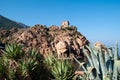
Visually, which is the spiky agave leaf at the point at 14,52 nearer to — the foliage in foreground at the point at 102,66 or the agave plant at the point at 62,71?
the agave plant at the point at 62,71

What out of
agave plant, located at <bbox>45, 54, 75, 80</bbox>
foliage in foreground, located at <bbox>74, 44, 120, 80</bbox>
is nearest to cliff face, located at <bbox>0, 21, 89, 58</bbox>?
agave plant, located at <bbox>45, 54, 75, 80</bbox>

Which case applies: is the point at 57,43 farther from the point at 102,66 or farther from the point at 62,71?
the point at 102,66

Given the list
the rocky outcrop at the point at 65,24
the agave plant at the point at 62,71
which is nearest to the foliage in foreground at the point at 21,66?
the agave plant at the point at 62,71

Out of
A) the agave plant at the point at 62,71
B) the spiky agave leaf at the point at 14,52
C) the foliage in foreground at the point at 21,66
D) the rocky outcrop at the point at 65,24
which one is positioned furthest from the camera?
the rocky outcrop at the point at 65,24

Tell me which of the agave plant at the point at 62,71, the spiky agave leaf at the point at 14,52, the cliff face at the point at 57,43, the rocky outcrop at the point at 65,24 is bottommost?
the agave plant at the point at 62,71

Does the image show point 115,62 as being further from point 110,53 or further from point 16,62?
point 16,62

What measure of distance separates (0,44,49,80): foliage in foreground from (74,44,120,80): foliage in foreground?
2.96m

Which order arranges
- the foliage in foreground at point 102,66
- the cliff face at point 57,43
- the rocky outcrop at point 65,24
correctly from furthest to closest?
the rocky outcrop at point 65,24, the cliff face at point 57,43, the foliage in foreground at point 102,66

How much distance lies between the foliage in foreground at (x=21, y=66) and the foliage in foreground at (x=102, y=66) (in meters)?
2.96

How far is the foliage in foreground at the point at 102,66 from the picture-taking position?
26.9 feet

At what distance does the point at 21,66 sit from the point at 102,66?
152 inches

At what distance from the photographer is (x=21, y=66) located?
11.5m

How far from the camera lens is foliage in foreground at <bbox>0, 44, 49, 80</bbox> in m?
11.5

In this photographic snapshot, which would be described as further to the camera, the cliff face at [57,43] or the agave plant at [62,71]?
the cliff face at [57,43]
